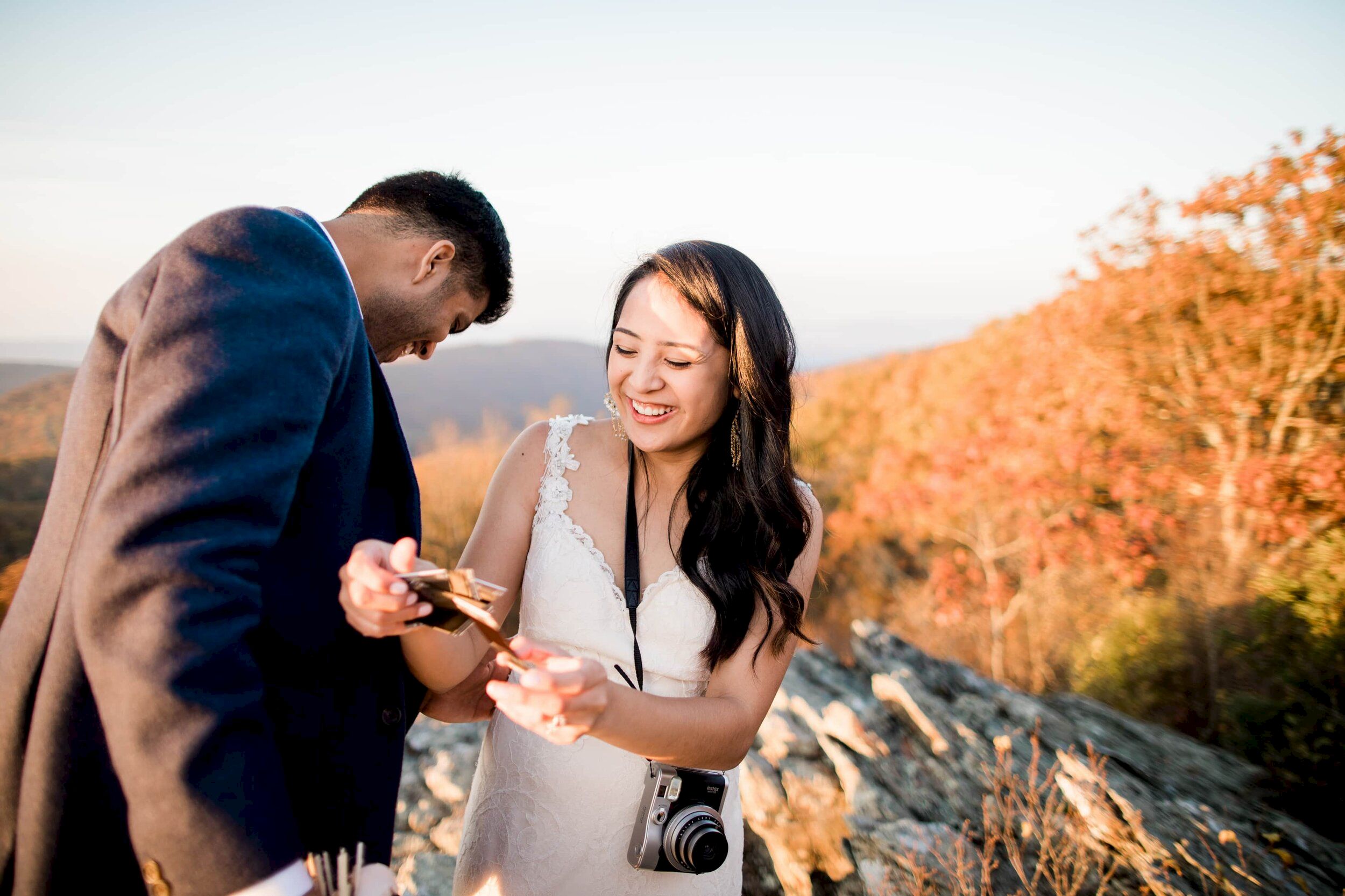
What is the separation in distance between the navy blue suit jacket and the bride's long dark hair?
1234 millimetres

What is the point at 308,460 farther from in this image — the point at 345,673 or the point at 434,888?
the point at 434,888

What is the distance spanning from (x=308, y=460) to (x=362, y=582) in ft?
0.98

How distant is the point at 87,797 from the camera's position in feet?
3.59

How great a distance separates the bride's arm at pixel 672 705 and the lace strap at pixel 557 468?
698 millimetres

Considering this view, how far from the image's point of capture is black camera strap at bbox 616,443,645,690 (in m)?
2.17

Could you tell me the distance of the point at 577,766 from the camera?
2146 mm

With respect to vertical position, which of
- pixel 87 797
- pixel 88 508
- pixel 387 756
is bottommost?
pixel 387 756

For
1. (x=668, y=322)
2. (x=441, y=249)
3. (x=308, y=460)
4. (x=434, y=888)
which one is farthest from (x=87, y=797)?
(x=434, y=888)

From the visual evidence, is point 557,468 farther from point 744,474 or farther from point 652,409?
point 744,474

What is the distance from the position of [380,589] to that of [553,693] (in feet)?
1.07

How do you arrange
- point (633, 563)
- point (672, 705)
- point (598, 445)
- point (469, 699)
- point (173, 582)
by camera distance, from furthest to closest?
point (598, 445) → point (633, 563) → point (469, 699) → point (672, 705) → point (173, 582)

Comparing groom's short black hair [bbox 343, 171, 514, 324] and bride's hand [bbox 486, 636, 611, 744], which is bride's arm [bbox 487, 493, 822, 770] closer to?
bride's hand [bbox 486, 636, 611, 744]

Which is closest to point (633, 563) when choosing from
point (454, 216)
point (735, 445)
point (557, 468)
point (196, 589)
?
point (557, 468)

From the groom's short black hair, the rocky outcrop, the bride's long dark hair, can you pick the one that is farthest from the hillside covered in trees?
the groom's short black hair
